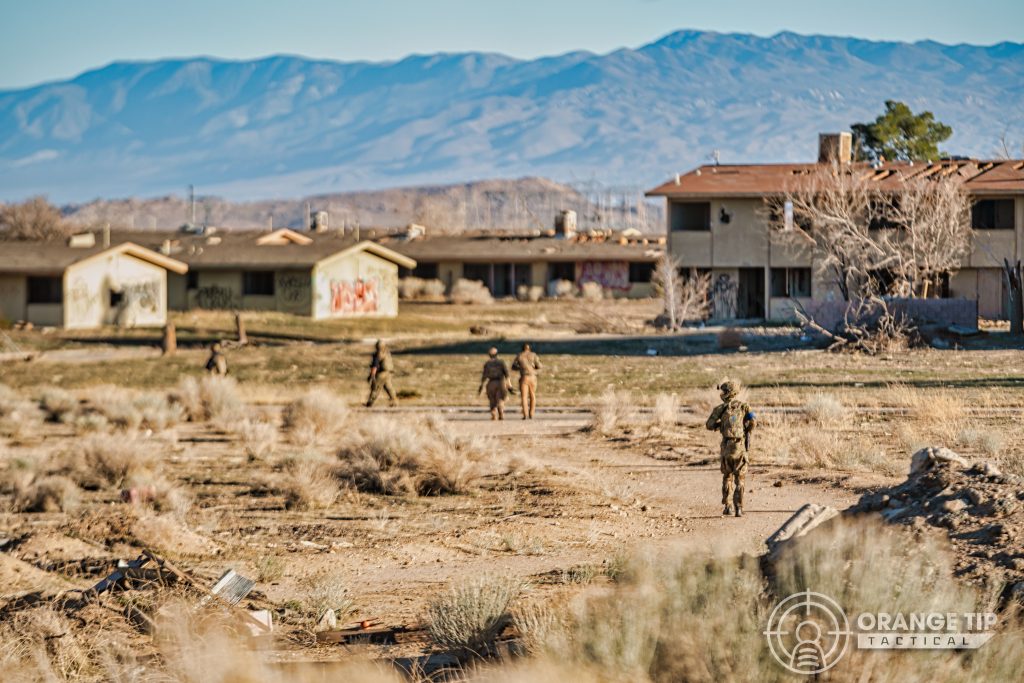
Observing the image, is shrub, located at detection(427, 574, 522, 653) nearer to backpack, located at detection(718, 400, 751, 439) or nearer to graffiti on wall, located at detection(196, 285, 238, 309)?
backpack, located at detection(718, 400, 751, 439)

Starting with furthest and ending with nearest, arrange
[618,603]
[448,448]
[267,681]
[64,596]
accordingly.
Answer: [448,448] → [64,596] → [618,603] → [267,681]

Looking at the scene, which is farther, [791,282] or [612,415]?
[791,282]

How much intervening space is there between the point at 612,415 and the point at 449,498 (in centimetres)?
629

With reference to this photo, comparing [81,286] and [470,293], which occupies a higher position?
[81,286]

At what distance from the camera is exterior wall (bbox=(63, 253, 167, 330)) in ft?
180

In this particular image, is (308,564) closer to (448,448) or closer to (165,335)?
(448,448)

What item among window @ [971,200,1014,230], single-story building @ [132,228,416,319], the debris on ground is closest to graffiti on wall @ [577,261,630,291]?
single-story building @ [132,228,416,319]

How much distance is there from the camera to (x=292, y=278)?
6097cm

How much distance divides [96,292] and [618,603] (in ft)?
163

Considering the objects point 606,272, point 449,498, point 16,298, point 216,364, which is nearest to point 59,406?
point 216,364

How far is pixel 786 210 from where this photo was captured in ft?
162

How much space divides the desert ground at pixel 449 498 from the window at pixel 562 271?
38.8 m

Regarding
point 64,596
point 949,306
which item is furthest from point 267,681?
point 949,306

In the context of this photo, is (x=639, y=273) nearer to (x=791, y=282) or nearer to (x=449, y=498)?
(x=791, y=282)
